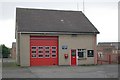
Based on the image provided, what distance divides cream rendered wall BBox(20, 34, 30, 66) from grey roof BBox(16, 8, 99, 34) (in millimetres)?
944

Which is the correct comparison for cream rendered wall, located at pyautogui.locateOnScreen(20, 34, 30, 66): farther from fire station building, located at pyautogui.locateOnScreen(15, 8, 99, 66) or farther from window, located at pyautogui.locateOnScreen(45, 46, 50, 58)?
window, located at pyautogui.locateOnScreen(45, 46, 50, 58)

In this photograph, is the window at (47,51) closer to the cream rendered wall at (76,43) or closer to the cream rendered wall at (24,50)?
the cream rendered wall at (76,43)

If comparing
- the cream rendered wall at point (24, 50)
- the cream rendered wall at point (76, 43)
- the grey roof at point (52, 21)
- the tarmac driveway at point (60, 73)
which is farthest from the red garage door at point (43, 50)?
the tarmac driveway at point (60, 73)

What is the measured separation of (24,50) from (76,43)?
646cm

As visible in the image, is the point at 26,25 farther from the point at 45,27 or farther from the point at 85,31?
the point at 85,31

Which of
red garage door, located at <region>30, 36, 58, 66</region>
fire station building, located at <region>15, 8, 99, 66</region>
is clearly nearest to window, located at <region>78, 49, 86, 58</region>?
fire station building, located at <region>15, 8, 99, 66</region>

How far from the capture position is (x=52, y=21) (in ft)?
133

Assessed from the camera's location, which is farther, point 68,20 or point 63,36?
point 68,20

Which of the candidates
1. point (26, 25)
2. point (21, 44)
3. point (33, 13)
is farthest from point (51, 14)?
point (21, 44)

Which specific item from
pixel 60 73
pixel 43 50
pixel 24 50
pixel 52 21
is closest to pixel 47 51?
pixel 43 50

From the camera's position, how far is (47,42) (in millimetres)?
37438

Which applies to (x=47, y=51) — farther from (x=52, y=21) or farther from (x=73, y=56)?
(x=52, y=21)

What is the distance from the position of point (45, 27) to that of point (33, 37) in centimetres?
216

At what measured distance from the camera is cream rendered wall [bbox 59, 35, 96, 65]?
3759cm
